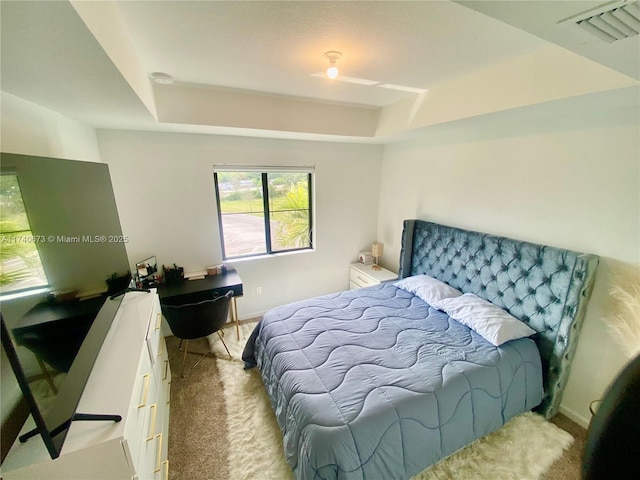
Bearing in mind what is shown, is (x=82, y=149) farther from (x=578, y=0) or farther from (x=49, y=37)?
(x=578, y=0)

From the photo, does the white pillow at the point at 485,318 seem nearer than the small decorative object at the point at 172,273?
Yes

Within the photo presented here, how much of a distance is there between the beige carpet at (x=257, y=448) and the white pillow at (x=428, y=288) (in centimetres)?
96

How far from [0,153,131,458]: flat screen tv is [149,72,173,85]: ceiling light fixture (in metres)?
Answer: 0.79

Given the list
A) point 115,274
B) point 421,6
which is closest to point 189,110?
point 115,274

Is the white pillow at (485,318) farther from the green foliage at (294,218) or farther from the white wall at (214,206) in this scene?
the green foliage at (294,218)

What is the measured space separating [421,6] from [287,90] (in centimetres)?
127

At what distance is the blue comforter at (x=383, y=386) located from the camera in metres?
1.25

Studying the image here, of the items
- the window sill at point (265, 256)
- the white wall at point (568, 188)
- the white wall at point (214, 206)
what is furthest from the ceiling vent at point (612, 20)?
the window sill at point (265, 256)

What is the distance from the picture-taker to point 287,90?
2.10 metres

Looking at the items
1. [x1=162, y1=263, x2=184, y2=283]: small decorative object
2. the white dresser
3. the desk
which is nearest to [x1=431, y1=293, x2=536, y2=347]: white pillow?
the desk

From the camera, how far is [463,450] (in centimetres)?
162

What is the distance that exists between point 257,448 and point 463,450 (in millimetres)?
1296

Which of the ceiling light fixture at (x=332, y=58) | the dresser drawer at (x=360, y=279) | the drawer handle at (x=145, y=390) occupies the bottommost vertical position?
the dresser drawer at (x=360, y=279)

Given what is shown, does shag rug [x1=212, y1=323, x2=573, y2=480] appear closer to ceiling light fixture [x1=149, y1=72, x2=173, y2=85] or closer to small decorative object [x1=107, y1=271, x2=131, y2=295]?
small decorative object [x1=107, y1=271, x2=131, y2=295]
